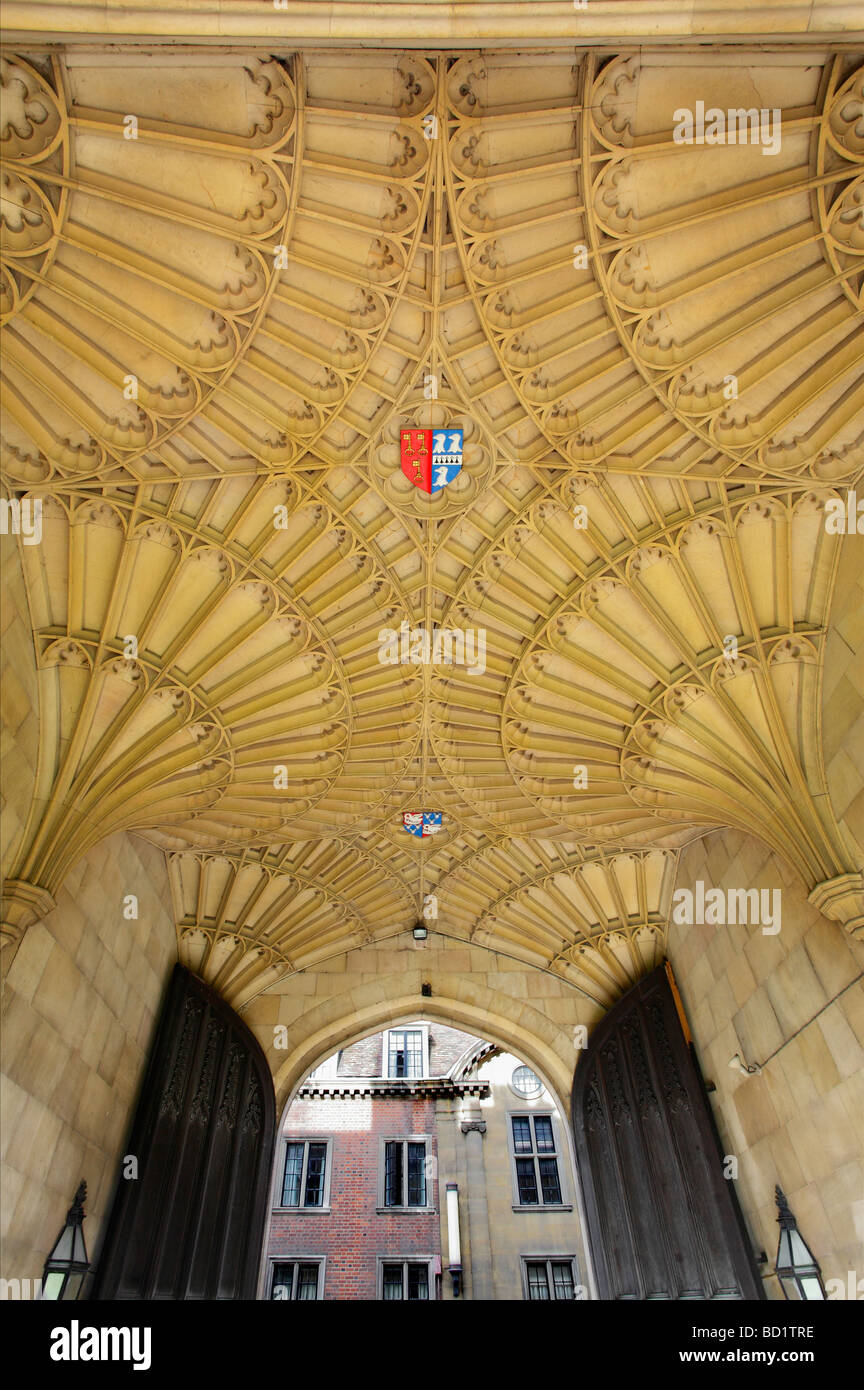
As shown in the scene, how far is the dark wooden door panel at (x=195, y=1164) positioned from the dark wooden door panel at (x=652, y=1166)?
606cm

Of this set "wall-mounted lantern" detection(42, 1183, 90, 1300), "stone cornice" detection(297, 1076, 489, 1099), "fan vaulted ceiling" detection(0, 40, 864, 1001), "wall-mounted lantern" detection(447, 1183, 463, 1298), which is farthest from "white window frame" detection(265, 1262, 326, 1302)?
"fan vaulted ceiling" detection(0, 40, 864, 1001)

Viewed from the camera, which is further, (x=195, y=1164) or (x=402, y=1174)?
(x=402, y=1174)

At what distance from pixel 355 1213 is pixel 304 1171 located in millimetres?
1888

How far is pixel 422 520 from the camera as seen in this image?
421 inches

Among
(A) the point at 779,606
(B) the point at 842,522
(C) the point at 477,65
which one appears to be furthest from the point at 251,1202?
(C) the point at 477,65

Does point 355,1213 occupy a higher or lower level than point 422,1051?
lower

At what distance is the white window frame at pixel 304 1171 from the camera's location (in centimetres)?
2289

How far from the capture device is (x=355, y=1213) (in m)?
22.9

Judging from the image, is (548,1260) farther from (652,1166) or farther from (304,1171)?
(652,1166)

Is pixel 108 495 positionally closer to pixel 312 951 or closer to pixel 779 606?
pixel 779 606

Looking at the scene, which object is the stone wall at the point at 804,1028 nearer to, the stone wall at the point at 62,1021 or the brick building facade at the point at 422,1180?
the stone wall at the point at 62,1021

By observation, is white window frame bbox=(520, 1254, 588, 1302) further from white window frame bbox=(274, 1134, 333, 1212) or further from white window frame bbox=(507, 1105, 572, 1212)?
white window frame bbox=(274, 1134, 333, 1212)

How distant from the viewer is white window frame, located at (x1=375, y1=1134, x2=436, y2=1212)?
Result: 22906 millimetres

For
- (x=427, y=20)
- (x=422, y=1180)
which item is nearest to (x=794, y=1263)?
(x=427, y=20)
